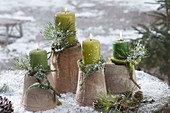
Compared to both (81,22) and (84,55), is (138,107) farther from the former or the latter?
(81,22)

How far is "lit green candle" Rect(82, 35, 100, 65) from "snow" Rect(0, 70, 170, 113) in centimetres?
16

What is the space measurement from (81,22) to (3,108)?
448 centimetres

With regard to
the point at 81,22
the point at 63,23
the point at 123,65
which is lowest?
the point at 81,22

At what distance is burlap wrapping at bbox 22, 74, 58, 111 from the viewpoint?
4.66 ft

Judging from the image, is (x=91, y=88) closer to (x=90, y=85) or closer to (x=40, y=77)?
(x=90, y=85)

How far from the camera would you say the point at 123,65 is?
4.91 ft

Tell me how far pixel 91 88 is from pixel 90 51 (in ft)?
0.43

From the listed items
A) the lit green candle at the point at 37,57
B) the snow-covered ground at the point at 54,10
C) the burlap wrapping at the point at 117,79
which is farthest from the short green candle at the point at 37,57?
→ the snow-covered ground at the point at 54,10

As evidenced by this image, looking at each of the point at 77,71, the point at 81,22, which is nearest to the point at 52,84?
the point at 77,71

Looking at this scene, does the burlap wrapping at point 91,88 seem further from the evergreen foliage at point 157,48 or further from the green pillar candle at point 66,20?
the evergreen foliage at point 157,48

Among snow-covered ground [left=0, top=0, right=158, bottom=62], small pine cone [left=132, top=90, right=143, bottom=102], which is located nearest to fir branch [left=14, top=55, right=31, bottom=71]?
small pine cone [left=132, top=90, right=143, bottom=102]

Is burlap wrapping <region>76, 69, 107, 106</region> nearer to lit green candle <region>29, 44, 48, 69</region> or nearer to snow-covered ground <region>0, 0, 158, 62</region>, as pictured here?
lit green candle <region>29, 44, 48, 69</region>

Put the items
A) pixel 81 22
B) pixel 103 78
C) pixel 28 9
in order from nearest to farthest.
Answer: pixel 103 78, pixel 81 22, pixel 28 9

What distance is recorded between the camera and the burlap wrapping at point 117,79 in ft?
4.93
